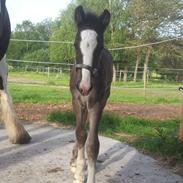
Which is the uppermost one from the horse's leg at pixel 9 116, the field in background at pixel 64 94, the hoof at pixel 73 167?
the horse's leg at pixel 9 116

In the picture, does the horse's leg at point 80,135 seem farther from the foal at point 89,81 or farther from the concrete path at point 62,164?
the concrete path at point 62,164

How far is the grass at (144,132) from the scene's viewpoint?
5977 millimetres

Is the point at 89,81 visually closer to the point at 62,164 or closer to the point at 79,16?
the point at 79,16

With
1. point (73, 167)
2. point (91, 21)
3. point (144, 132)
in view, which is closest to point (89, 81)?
point (91, 21)

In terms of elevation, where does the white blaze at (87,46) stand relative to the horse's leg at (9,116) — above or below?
above

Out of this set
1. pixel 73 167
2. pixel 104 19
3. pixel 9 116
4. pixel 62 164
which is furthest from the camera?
pixel 9 116

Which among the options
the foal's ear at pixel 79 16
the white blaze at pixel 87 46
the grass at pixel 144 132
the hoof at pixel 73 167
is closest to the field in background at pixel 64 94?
the grass at pixel 144 132

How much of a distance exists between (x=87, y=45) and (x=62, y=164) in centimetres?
199

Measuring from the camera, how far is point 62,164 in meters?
5.29

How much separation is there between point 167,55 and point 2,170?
31516mm

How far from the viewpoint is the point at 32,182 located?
177 inches

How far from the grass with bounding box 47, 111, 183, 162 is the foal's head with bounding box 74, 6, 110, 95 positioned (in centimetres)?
236

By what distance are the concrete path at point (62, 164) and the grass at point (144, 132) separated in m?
0.28

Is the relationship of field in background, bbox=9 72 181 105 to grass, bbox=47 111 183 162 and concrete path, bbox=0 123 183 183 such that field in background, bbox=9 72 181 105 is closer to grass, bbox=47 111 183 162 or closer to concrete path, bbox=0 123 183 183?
grass, bbox=47 111 183 162
